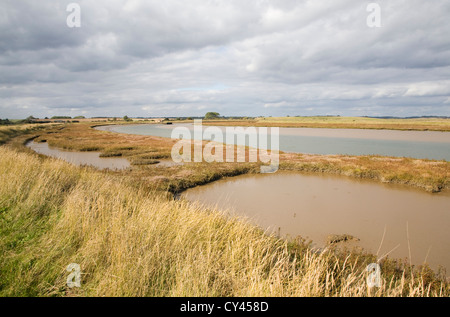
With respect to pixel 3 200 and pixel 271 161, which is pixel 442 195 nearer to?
pixel 271 161

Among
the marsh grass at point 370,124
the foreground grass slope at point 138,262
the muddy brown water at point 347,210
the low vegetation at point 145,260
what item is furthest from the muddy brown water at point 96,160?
the marsh grass at point 370,124

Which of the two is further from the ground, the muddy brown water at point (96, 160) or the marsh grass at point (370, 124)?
the marsh grass at point (370, 124)

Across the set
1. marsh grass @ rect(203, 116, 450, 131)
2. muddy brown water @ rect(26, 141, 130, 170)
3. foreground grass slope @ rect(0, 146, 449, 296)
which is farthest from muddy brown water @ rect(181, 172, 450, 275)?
marsh grass @ rect(203, 116, 450, 131)

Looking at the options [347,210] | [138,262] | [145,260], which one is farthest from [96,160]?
[138,262]

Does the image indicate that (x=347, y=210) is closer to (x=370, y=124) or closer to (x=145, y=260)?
(x=145, y=260)

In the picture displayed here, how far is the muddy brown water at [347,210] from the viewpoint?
877 cm

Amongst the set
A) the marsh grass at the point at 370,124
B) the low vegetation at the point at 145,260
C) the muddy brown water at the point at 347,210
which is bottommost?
the muddy brown water at the point at 347,210

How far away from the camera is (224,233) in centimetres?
600

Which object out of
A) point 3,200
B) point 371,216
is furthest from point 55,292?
point 371,216

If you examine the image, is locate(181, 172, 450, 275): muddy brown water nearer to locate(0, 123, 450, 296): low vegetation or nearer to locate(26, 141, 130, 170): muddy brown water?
locate(0, 123, 450, 296): low vegetation

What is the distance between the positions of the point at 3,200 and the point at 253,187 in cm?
1298

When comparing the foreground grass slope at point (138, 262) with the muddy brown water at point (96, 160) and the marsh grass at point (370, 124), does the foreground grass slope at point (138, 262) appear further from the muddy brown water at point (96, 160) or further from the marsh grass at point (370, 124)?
the marsh grass at point (370, 124)

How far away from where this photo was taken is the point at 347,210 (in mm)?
12211

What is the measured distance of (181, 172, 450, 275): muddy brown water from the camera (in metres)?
8.77
